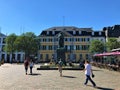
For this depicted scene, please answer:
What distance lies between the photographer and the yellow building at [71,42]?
A: 95.6 metres

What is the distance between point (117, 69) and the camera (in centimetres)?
3422

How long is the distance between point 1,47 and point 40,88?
92331 millimetres

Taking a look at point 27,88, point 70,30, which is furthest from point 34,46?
point 27,88

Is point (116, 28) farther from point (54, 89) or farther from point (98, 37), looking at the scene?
point (54, 89)

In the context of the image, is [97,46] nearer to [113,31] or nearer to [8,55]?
[113,31]

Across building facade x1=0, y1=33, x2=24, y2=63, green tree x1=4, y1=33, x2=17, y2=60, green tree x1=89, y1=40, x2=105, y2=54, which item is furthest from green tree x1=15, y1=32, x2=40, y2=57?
green tree x1=89, y1=40, x2=105, y2=54

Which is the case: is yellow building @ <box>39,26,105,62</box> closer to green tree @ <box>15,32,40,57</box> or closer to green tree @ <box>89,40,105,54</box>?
green tree @ <box>15,32,40,57</box>

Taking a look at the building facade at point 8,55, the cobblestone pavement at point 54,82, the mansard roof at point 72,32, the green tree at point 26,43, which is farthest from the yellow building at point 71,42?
the cobblestone pavement at point 54,82

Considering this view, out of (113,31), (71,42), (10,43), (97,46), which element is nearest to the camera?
(97,46)

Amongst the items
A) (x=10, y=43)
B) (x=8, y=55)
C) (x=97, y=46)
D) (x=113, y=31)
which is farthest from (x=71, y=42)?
(x=8, y=55)

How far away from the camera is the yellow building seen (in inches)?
3765

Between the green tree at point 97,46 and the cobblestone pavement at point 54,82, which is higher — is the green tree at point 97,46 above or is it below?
above

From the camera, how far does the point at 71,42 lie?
96.1 metres

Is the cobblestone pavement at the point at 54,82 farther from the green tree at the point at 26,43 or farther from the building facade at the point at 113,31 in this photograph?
the building facade at the point at 113,31
